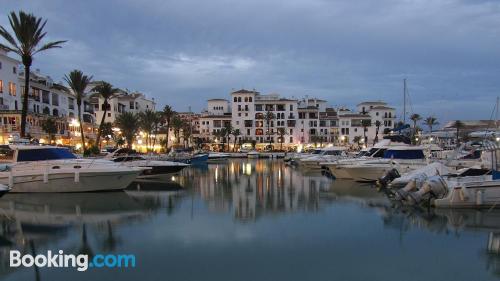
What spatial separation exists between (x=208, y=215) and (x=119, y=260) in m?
7.22

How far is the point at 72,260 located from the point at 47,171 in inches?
529

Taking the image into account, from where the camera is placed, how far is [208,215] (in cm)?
1912

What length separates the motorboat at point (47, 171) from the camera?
78.1 ft

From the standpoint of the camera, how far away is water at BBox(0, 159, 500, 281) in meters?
11.2

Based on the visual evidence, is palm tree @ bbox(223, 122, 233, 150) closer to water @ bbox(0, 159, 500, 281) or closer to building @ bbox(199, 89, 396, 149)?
building @ bbox(199, 89, 396, 149)

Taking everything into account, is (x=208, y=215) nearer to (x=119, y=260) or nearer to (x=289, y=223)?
(x=289, y=223)

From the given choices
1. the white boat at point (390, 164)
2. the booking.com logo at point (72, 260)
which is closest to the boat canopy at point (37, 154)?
the booking.com logo at point (72, 260)

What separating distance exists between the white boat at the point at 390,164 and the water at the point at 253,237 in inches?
285

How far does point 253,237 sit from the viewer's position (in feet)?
48.8

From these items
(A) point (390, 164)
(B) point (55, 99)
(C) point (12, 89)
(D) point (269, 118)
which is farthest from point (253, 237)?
(D) point (269, 118)

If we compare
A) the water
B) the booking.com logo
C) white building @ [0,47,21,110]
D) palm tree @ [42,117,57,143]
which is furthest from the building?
the booking.com logo

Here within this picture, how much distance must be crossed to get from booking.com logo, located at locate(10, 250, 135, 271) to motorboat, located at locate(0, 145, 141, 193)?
11.7 metres

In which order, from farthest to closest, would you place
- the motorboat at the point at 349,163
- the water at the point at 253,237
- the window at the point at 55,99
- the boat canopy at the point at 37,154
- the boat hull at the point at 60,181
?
1. the window at the point at 55,99
2. the motorboat at the point at 349,163
3. the boat canopy at the point at 37,154
4. the boat hull at the point at 60,181
5. the water at the point at 253,237

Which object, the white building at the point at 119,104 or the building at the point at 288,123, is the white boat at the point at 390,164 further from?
the building at the point at 288,123
